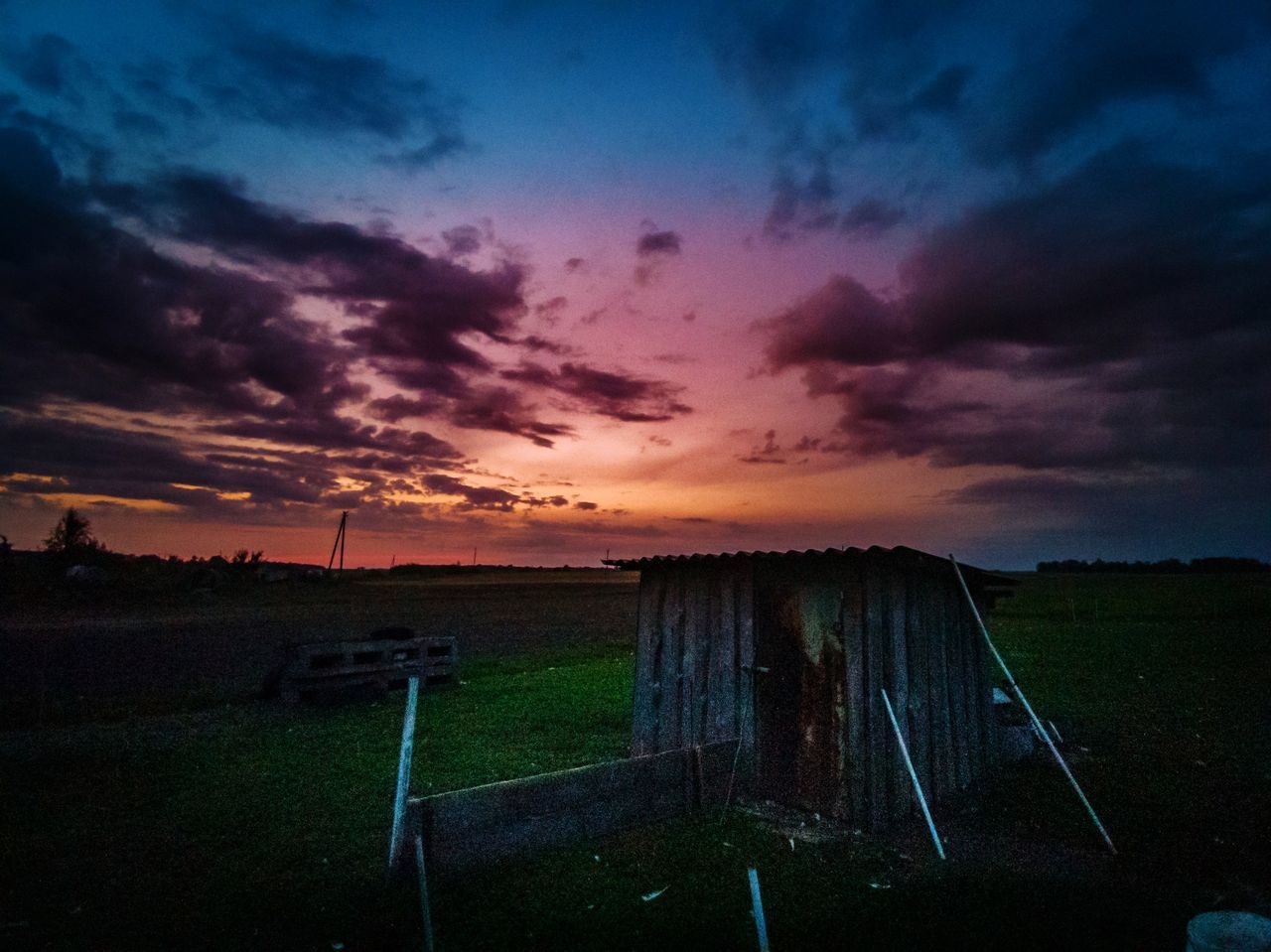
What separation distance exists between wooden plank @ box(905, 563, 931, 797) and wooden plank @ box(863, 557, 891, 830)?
0.44 metres

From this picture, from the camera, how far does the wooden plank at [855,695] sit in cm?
820


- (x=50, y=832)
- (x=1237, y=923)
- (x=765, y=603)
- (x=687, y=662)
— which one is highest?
(x=765, y=603)

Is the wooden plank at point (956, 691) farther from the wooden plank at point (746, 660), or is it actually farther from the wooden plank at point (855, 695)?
the wooden plank at point (746, 660)

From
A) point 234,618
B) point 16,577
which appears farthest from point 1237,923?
point 16,577

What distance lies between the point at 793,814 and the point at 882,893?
215cm

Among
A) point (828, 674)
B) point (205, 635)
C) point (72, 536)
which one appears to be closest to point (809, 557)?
point (828, 674)

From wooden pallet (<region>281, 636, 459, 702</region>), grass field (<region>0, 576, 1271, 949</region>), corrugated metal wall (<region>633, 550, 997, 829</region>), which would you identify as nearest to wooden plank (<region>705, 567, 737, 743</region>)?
corrugated metal wall (<region>633, 550, 997, 829</region>)

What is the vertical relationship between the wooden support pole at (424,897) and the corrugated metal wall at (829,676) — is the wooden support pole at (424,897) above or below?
below

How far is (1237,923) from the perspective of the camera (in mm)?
4168

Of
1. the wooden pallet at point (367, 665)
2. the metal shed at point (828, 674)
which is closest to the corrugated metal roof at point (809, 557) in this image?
the metal shed at point (828, 674)

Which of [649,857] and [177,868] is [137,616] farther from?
[649,857]

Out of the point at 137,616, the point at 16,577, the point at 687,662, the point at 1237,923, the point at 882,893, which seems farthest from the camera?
the point at 16,577

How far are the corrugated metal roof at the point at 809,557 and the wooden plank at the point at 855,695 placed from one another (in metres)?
0.40

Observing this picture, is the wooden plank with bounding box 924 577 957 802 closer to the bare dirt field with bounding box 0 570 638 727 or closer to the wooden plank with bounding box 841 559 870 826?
the wooden plank with bounding box 841 559 870 826
